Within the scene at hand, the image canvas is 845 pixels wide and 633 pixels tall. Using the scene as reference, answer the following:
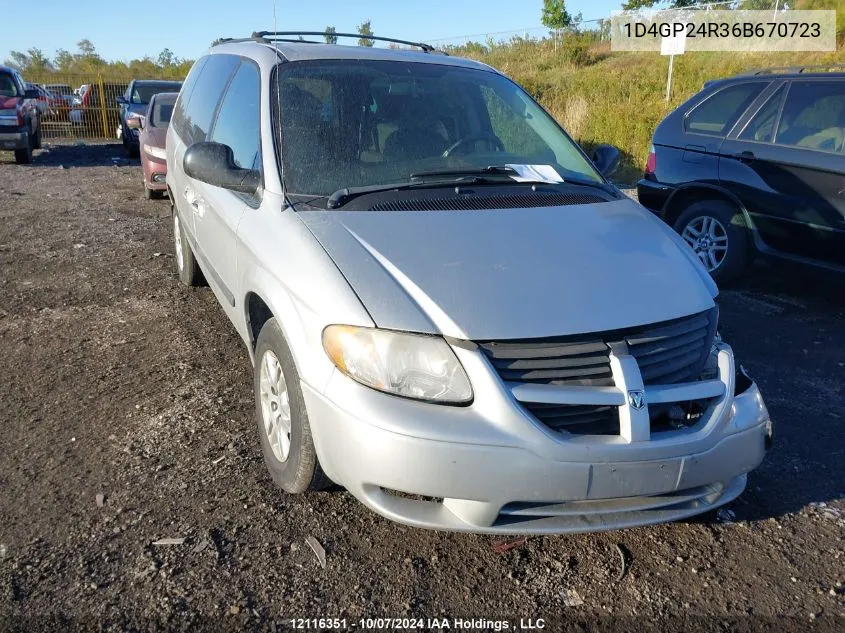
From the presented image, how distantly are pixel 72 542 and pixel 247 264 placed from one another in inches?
51.8

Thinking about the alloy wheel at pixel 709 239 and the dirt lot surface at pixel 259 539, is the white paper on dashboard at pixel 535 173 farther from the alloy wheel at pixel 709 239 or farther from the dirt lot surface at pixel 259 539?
the alloy wheel at pixel 709 239

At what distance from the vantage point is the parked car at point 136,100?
51.0ft

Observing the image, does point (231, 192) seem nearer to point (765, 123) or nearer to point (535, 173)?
point (535, 173)

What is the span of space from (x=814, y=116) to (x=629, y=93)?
11.2 meters

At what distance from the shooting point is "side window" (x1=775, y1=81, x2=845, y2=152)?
5.45 m

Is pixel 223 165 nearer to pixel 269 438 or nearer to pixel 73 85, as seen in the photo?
pixel 269 438

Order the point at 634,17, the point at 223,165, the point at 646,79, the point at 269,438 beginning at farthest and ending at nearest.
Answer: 1. the point at 634,17
2. the point at 646,79
3. the point at 223,165
4. the point at 269,438

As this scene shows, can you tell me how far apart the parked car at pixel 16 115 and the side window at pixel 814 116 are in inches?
506

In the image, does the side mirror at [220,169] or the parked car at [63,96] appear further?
the parked car at [63,96]

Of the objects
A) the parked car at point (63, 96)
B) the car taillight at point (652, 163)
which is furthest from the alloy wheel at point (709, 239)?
the parked car at point (63, 96)

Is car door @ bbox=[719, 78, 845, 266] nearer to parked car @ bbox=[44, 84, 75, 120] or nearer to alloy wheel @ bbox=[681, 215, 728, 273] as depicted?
alloy wheel @ bbox=[681, 215, 728, 273]

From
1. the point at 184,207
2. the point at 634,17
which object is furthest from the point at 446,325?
the point at 634,17

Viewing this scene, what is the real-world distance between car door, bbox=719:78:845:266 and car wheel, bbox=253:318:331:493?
435cm

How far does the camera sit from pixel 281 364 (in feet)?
9.27
